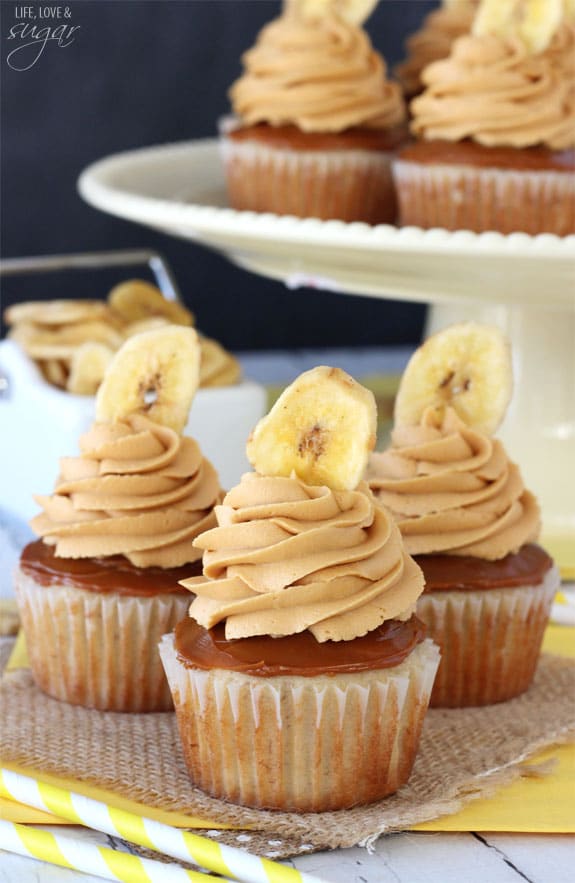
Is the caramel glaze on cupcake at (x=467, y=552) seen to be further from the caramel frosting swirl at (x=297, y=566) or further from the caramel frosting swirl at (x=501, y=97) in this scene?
the caramel frosting swirl at (x=501, y=97)

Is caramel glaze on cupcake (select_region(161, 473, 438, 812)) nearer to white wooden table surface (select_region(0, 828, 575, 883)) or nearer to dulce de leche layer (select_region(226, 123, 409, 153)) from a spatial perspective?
white wooden table surface (select_region(0, 828, 575, 883))

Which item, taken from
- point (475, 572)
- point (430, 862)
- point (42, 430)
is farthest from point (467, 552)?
point (42, 430)

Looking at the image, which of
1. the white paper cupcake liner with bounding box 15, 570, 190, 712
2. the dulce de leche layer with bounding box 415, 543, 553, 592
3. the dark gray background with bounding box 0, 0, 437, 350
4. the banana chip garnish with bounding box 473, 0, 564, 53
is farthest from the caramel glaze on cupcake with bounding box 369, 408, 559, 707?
the dark gray background with bounding box 0, 0, 437, 350

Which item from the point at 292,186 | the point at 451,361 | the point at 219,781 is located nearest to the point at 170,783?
the point at 219,781

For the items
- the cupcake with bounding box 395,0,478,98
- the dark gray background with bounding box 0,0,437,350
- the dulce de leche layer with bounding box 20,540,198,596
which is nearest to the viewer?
the dulce de leche layer with bounding box 20,540,198,596

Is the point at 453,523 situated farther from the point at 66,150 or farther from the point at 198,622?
the point at 66,150

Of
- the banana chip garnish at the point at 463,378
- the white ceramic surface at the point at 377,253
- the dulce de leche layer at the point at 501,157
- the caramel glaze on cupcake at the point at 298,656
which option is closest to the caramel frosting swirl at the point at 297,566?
the caramel glaze on cupcake at the point at 298,656
